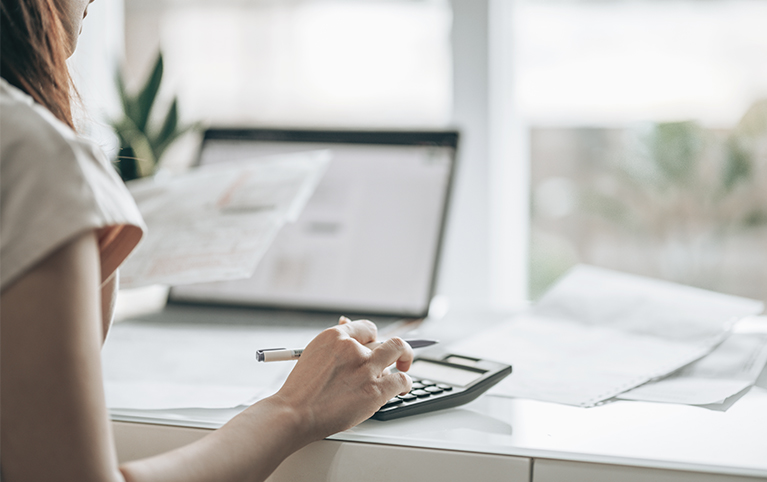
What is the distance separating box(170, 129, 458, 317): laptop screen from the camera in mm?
932

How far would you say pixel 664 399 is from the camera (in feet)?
1.96

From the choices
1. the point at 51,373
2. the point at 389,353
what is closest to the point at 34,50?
the point at 51,373

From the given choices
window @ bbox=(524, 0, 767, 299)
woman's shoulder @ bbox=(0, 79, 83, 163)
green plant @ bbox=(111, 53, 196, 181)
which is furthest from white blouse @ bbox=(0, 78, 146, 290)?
window @ bbox=(524, 0, 767, 299)

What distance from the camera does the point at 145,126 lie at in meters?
1.15

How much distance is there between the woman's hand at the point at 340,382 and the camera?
0.48 meters

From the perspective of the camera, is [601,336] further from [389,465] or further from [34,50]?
[34,50]

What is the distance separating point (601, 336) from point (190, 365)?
52 centimetres

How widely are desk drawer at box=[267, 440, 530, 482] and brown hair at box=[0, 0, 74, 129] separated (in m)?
0.34

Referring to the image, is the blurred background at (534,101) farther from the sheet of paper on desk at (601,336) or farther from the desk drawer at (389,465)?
the desk drawer at (389,465)

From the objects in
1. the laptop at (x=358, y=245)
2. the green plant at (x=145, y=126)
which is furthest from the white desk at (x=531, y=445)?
the green plant at (x=145, y=126)

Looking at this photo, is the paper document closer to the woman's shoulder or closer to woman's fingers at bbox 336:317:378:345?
woman's fingers at bbox 336:317:378:345

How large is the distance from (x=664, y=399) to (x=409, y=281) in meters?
0.41

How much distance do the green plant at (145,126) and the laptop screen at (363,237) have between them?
11.3 inches

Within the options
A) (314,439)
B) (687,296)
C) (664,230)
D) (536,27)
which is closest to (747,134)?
(664,230)
